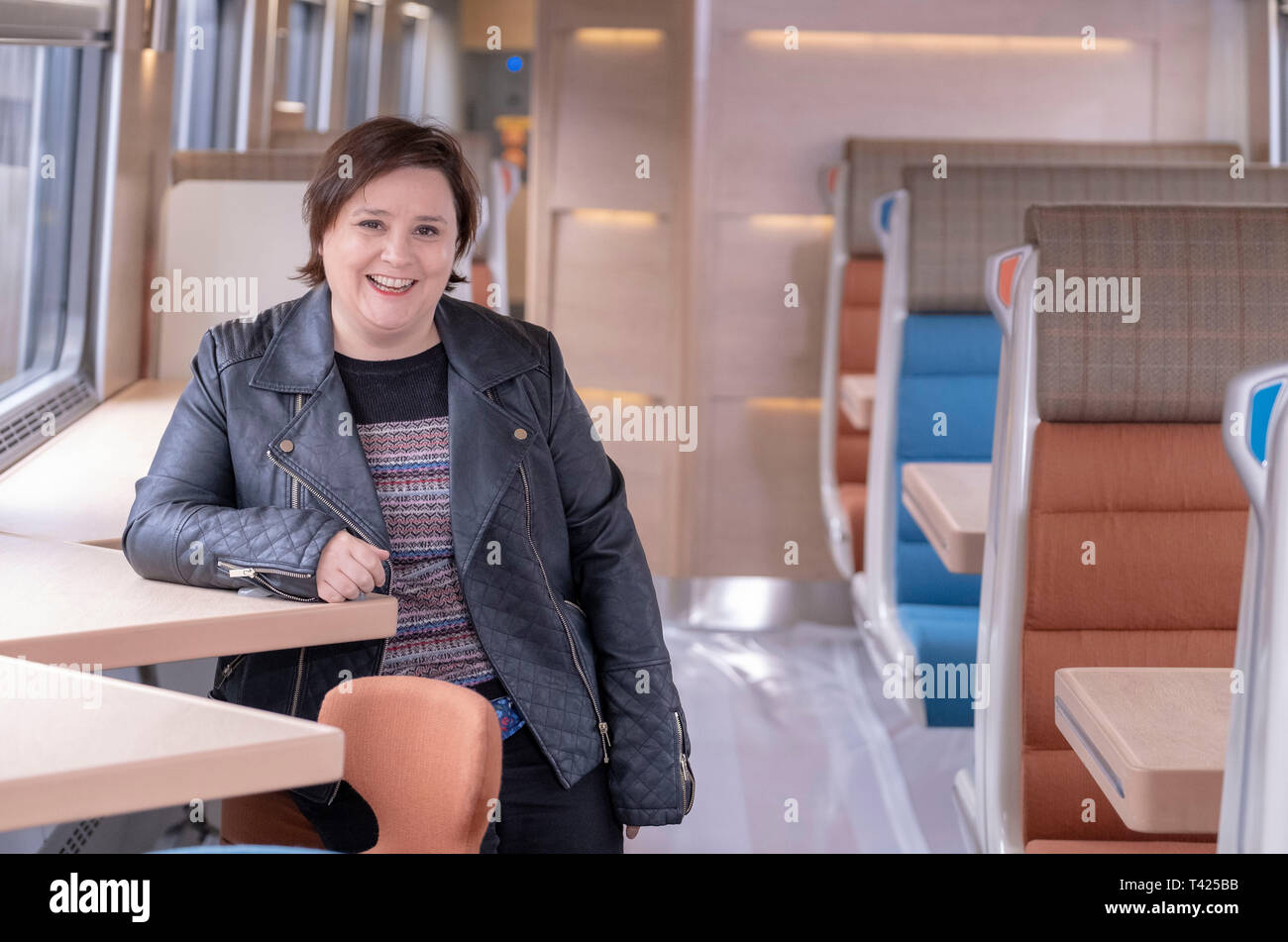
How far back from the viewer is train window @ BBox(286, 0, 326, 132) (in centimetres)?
575

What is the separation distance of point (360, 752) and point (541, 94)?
3929 mm

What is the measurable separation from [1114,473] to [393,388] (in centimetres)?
114

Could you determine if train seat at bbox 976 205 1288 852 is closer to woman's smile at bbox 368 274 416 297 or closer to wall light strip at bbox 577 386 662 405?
woman's smile at bbox 368 274 416 297

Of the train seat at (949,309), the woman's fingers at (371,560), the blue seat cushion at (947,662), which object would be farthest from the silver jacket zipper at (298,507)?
the train seat at (949,309)

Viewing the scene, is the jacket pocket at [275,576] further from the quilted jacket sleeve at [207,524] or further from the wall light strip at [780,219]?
the wall light strip at [780,219]

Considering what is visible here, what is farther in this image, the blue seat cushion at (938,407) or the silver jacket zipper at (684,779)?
the blue seat cushion at (938,407)

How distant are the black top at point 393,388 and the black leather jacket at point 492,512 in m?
0.03

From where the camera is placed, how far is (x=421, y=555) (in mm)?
1844

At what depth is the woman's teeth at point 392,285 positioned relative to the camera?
6.06 feet

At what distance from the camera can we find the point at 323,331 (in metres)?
1.88

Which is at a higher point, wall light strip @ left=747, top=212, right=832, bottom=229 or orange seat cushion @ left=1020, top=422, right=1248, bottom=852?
wall light strip @ left=747, top=212, right=832, bottom=229

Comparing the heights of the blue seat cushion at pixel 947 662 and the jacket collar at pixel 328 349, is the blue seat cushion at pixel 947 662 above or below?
below

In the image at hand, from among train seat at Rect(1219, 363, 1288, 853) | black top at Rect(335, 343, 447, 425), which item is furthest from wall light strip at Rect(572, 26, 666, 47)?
train seat at Rect(1219, 363, 1288, 853)
